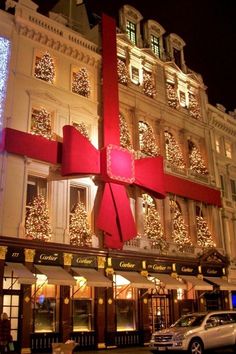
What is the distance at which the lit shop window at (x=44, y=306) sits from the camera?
61.2 feet

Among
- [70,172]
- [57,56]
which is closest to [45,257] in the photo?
[70,172]

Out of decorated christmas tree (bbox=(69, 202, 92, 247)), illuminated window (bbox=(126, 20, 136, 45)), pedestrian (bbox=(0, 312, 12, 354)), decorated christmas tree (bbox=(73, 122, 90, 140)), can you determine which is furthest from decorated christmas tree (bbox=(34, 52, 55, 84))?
pedestrian (bbox=(0, 312, 12, 354))

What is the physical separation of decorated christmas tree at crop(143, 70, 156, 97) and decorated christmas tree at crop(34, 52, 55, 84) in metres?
7.41

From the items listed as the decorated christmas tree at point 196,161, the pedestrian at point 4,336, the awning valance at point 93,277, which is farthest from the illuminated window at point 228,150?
the pedestrian at point 4,336

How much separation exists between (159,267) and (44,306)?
23.9 feet

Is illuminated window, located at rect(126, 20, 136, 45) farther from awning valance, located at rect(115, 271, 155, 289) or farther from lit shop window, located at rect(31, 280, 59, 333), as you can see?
lit shop window, located at rect(31, 280, 59, 333)

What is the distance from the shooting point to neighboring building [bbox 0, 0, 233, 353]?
1911 cm

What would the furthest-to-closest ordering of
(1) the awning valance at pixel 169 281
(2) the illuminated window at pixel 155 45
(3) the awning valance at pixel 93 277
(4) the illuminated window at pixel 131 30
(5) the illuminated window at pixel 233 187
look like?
(5) the illuminated window at pixel 233 187
(2) the illuminated window at pixel 155 45
(4) the illuminated window at pixel 131 30
(1) the awning valance at pixel 169 281
(3) the awning valance at pixel 93 277

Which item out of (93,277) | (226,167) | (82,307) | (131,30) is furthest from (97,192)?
(226,167)

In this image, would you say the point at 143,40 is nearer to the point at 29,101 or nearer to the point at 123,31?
the point at 123,31

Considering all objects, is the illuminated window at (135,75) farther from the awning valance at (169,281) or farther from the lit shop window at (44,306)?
the lit shop window at (44,306)

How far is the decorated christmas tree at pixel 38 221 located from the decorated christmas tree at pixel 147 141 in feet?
28.1

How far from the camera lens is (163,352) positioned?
1585 centimetres

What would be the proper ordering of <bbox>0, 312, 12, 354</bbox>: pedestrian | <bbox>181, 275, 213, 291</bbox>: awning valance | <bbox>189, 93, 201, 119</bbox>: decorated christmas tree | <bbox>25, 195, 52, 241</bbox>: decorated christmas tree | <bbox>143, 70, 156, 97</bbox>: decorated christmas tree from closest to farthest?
<bbox>0, 312, 12, 354</bbox>: pedestrian → <bbox>25, 195, 52, 241</bbox>: decorated christmas tree → <bbox>181, 275, 213, 291</bbox>: awning valance → <bbox>143, 70, 156, 97</bbox>: decorated christmas tree → <bbox>189, 93, 201, 119</bbox>: decorated christmas tree
